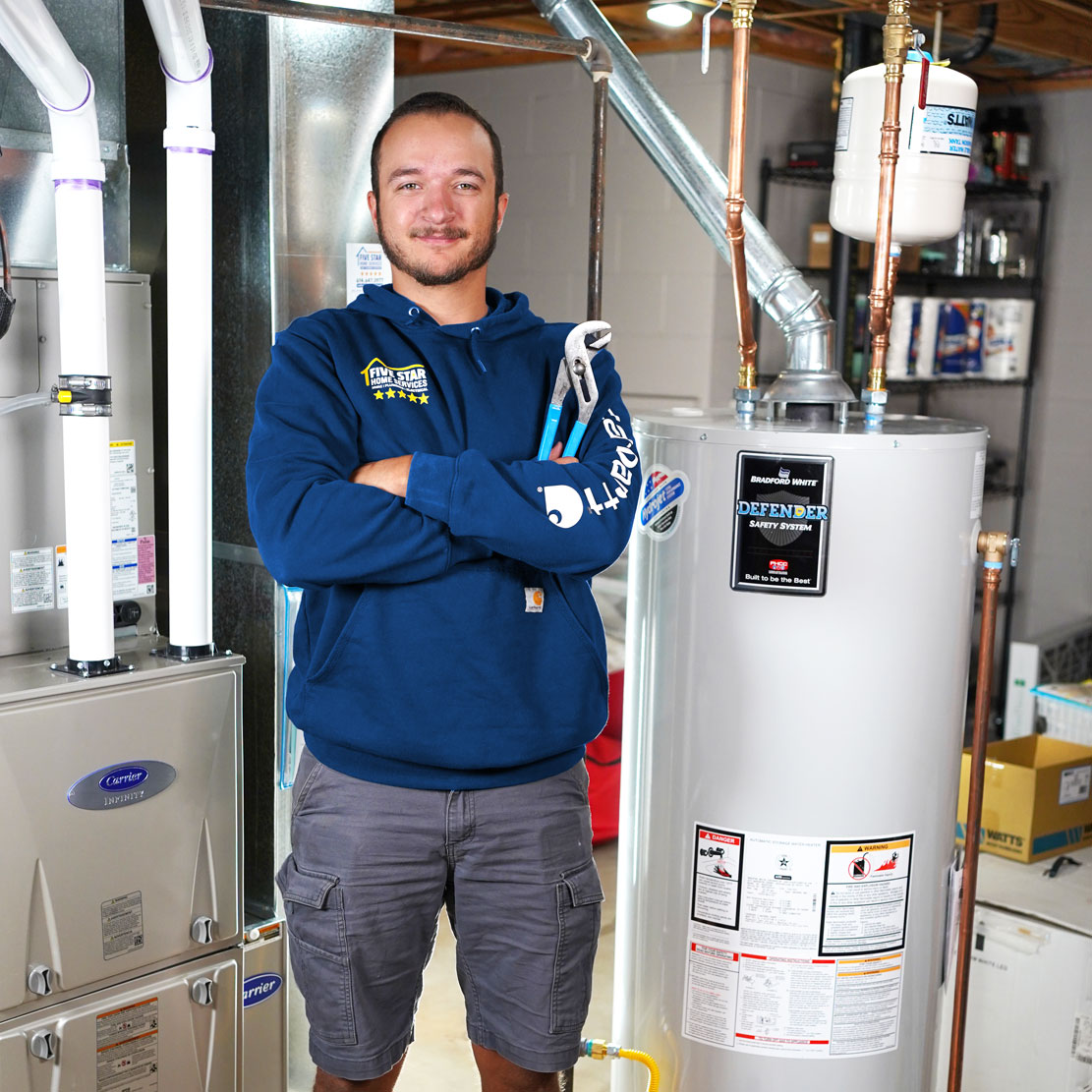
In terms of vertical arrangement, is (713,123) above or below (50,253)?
above

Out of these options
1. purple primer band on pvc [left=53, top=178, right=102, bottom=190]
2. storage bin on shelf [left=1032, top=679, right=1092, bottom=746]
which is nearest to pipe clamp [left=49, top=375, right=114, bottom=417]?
purple primer band on pvc [left=53, top=178, right=102, bottom=190]

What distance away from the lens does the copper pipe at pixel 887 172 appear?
176 centimetres

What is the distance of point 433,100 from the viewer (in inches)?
69.3

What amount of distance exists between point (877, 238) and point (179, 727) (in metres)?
1.21

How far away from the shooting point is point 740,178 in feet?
5.98

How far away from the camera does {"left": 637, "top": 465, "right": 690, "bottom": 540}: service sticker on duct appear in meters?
1.85

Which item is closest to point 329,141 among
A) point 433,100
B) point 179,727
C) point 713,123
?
point 433,100

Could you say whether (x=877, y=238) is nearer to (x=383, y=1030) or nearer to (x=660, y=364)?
(x=383, y=1030)

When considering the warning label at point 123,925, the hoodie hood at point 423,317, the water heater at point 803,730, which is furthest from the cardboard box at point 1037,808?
the warning label at point 123,925

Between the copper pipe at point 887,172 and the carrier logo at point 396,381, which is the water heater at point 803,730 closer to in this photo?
the copper pipe at point 887,172

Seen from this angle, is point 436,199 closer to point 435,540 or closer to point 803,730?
point 435,540

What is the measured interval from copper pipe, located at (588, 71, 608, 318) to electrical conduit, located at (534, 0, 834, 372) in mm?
63

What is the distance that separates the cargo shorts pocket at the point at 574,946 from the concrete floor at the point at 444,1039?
2.30 feet

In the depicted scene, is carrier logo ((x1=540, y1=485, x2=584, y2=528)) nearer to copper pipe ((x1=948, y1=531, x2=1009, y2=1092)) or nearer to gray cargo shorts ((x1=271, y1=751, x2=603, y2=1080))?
gray cargo shorts ((x1=271, y1=751, x2=603, y2=1080))
